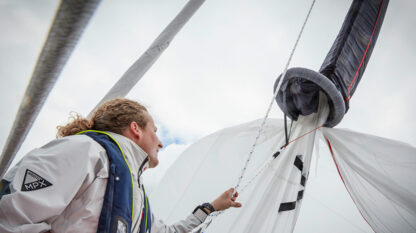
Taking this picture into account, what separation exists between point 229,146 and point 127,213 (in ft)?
4.75

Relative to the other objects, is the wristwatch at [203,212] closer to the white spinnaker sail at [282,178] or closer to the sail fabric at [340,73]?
the white spinnaker sail at [282,178]

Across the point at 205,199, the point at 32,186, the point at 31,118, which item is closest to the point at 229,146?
the point at 205,199

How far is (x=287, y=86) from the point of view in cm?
157

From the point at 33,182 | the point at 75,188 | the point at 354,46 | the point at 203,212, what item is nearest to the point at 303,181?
the point at 203,212

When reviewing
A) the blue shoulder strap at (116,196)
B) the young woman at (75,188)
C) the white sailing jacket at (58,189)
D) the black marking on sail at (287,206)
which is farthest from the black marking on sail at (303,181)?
the white sailing jacket at (58,189)

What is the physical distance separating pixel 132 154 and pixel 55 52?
0.77 m

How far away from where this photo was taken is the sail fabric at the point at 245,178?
1531 millimetres

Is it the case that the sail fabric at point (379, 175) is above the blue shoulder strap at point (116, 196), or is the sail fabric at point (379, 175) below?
above

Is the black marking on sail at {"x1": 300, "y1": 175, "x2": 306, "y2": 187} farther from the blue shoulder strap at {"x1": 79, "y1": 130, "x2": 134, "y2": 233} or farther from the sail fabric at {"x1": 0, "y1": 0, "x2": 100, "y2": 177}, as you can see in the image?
the sail fabric at {"x1": 0, "y1": 0, "x2": 100, "y2": 177}

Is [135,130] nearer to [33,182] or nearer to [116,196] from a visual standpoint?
[116,196]

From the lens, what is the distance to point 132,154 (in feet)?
3.04

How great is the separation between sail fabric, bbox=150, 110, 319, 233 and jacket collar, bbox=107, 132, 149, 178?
2.65 feet

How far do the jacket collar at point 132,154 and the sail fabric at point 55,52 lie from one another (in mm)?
624

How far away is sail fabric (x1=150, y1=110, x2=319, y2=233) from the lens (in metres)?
1.53
